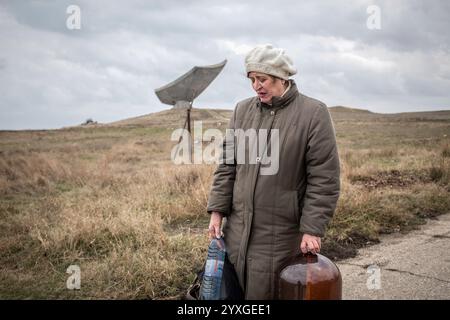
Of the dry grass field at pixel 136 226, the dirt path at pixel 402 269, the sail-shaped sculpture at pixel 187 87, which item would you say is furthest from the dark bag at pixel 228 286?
the sail-shaped sculpture at pixel 187 87

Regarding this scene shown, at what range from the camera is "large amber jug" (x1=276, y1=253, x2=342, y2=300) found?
2566 millimetres

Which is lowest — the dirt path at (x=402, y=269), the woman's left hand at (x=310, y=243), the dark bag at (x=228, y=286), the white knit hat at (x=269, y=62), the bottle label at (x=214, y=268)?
the dirt path at (x=402, y=269)

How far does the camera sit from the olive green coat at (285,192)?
2.65 metres

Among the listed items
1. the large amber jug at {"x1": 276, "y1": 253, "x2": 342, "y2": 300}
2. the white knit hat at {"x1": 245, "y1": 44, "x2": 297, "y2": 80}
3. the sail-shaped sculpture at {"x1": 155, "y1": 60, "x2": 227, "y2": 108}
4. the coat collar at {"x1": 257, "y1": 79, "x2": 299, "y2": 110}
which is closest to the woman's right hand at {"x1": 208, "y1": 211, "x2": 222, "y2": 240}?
the large amber jug at {"x1": 276, "y1": 253, "x2": 342, "y2": 300}

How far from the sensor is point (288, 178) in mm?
2713

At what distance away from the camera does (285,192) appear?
2729mm

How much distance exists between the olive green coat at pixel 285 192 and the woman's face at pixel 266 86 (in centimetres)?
5

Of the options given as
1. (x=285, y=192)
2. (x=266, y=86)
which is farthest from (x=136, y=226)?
(x=266, y=86)

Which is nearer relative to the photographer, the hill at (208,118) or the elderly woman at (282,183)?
the elderly woman at (282,183)

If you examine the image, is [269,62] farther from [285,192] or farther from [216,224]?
[216,224]

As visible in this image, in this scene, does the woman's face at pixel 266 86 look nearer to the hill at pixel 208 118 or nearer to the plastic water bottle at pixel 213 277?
the plastic water bottle at pixel 213 277

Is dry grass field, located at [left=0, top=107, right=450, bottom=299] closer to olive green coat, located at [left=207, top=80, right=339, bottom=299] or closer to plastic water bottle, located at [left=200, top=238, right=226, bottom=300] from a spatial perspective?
plastic water bottle, located at [left=200, top=238, right=226, bottom=300]

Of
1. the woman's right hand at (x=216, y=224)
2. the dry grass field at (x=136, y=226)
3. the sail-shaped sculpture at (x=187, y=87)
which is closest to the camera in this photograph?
the woman's right hand at (x=216, y=224)

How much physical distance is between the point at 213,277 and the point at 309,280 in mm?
598
